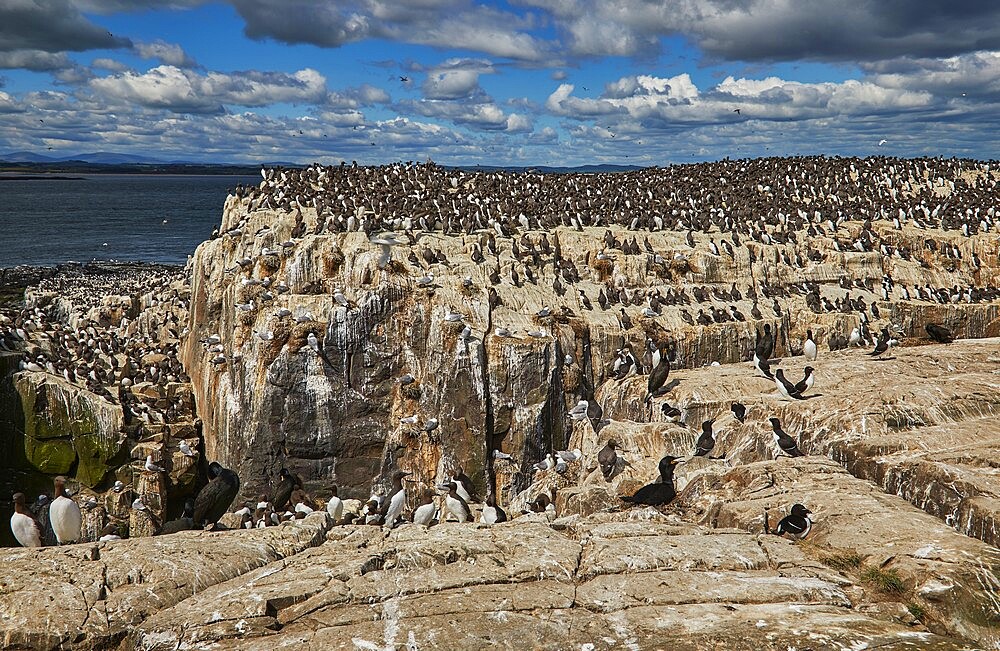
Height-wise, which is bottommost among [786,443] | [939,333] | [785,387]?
[786,443]

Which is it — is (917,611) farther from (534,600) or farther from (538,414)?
(538,414)

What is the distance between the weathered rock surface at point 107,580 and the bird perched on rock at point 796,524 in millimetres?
7117

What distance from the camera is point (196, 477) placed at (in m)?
25.4

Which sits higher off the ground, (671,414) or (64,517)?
(64,517)

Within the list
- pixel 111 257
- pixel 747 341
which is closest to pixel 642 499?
pixel 747 341

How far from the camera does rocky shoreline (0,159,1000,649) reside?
28.2 feet

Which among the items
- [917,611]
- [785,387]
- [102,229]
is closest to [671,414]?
[785,387]

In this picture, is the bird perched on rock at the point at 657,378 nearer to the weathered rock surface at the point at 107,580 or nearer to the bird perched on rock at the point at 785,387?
the bird perched on rock at the point at 785,387

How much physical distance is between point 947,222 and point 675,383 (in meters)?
20.8

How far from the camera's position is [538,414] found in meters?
23.3

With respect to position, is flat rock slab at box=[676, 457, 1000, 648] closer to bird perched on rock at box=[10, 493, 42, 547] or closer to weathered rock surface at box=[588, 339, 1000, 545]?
weathered rock surface at box=[588, 339, 1000, 545]

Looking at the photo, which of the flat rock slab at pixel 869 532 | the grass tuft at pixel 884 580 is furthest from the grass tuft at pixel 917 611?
the grass tuft at pixel 884 580

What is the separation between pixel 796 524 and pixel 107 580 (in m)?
9.28

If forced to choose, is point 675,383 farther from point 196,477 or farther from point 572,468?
point 196,477
